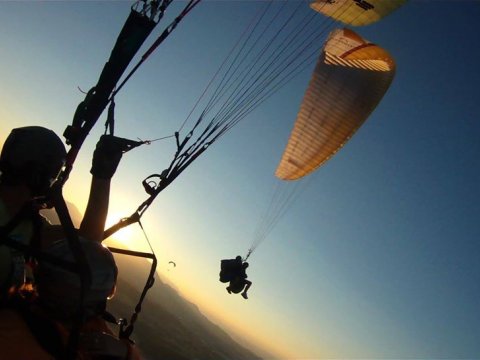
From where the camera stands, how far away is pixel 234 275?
13.3 metres

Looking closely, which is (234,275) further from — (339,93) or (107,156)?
(107,156)

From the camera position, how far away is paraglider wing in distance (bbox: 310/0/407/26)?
13.5 metres

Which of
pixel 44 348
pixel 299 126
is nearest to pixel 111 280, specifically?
pixel 44 348

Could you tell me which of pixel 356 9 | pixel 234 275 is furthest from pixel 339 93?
pixel 234 275

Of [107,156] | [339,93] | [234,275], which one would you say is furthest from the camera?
[339,93]

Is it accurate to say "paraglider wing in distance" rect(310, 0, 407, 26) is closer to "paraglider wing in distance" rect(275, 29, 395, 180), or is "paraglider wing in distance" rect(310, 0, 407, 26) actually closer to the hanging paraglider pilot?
"paraglider wing in distance" rect(275, 29, 395, 180)

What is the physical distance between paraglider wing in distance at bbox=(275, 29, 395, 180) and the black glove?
12.7 m

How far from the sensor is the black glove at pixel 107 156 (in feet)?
12.2

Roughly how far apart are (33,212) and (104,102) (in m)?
4.34

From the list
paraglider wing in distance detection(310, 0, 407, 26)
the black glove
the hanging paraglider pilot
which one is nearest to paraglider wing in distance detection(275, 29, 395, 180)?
paraglider wing in distance detection(310, 0, 407, 26)

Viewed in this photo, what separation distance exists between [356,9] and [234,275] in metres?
10.9

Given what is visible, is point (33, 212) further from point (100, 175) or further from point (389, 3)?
point (389, 3)

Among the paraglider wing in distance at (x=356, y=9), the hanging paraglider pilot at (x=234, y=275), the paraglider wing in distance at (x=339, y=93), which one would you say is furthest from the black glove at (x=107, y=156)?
the paraglider wing in distance at (x=339, y=93)

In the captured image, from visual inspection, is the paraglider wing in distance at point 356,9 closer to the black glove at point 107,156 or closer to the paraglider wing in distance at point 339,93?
the paraglider wing in distance at point 339,93
